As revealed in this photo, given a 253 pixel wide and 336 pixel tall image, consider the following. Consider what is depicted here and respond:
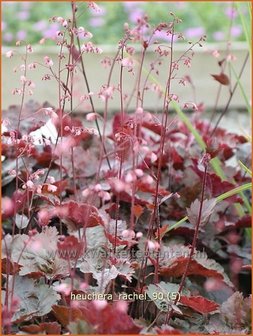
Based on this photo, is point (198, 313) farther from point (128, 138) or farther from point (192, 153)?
point (192, 153)

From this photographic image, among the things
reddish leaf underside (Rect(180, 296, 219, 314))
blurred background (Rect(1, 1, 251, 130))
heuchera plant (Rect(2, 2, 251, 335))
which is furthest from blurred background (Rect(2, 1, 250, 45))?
reddish leaf underside (Rect(180, 296, 219, 314))

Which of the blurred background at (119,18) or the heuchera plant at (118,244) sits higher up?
the blurred background at (119,18)

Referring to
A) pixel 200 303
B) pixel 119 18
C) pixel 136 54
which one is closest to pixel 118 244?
pixel 200 303

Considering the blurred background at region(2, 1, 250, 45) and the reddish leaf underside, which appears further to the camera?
the blurred background at region(2, 1, 250, 45)

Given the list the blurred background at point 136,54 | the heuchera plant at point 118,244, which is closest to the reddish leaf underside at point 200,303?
the heuchera plant at point 118,244

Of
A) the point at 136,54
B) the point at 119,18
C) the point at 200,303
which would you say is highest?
the point at 119,18

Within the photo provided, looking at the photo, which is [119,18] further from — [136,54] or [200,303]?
[200,303]

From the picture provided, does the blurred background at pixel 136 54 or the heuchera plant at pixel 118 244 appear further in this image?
the blurred background at pixel 136 54

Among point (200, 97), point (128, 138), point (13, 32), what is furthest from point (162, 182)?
point (13, 32)

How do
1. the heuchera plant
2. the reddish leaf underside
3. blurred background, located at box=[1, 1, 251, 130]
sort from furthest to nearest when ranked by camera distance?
blurred background, located at box=[1, 1, 251, 130], the reddish leaf underside, the heuchera plant

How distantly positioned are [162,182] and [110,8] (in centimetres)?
288

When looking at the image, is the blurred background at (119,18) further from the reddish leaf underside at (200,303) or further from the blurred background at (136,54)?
the reddish leaf underside at (200,303)

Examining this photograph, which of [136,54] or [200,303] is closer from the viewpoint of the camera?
[200,303]

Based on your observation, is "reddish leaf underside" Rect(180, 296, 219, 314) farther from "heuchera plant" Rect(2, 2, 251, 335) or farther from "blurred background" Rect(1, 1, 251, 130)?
"blurred background" Rect(1, 1, 251, 130)
